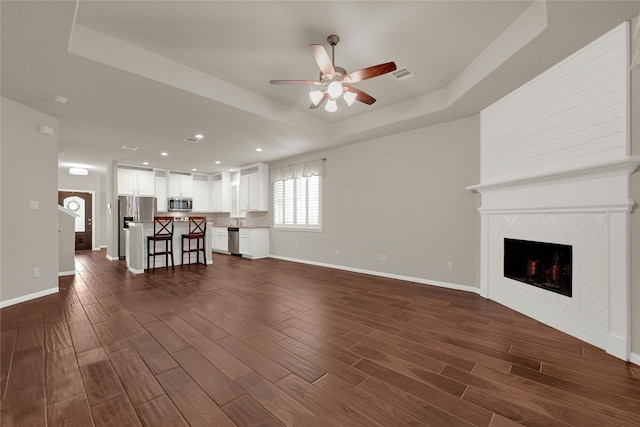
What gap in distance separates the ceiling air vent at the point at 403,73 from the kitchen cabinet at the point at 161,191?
7.47 m

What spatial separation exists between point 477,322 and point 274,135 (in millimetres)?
4150

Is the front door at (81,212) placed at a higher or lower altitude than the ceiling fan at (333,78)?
lower

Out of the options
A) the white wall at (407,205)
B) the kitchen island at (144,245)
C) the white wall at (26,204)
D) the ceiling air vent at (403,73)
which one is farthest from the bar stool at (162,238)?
the ceiling air vent at (403,73)

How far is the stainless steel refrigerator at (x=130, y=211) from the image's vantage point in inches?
281

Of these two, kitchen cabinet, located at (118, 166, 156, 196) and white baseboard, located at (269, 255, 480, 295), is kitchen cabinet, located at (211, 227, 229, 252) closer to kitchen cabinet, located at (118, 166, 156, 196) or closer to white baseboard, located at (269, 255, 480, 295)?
kitchen cabinet, located at (118, 166, 156, 196)

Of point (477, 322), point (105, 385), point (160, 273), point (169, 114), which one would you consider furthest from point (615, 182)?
point (160, 273)

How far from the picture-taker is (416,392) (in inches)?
64.5

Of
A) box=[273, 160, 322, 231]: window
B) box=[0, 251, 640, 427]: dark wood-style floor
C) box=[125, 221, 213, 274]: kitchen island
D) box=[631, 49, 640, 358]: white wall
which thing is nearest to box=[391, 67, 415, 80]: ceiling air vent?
box=[631, 49, 640, 358]: white wall

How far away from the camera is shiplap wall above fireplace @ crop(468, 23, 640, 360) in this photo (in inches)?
84.1

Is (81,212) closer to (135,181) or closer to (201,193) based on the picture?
(135,181)

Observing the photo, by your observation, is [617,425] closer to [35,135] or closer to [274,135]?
[274,135]

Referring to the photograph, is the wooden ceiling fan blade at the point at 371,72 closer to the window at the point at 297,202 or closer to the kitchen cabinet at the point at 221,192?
the window at the point at 297,202

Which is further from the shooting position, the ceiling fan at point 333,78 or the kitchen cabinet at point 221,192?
the kitchen cabinet at point 221,192

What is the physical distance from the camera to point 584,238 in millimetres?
2434
